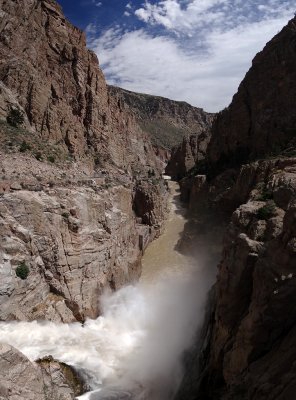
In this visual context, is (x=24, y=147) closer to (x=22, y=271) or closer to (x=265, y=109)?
(x=22, y=271)

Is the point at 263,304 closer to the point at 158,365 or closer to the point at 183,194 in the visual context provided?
the point at 158,365

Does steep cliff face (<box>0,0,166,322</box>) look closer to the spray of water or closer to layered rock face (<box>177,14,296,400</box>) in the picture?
the spray of water

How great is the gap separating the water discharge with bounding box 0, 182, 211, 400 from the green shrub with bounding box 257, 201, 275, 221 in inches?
404

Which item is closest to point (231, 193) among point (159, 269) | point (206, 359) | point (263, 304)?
point (159, 269)

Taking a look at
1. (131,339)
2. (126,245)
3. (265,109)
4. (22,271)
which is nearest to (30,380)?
(22,271)

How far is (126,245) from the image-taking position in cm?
4106

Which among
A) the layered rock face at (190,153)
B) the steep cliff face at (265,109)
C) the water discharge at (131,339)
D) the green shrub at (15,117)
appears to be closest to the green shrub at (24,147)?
the green shrub at (15,117)

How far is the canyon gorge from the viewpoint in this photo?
56.8 ft

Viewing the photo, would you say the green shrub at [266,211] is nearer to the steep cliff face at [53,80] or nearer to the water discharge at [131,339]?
the water discharge at [131,339]

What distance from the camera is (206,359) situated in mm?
21594

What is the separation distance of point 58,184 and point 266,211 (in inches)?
802

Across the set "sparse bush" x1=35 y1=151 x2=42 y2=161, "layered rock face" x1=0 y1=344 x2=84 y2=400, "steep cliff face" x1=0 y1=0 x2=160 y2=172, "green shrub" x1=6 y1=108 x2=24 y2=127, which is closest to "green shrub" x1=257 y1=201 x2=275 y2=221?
"layered rock face" x1=0 y1=344 x2=84 y2=400

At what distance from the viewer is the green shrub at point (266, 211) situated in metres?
22.0

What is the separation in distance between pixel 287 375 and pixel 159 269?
106ft
